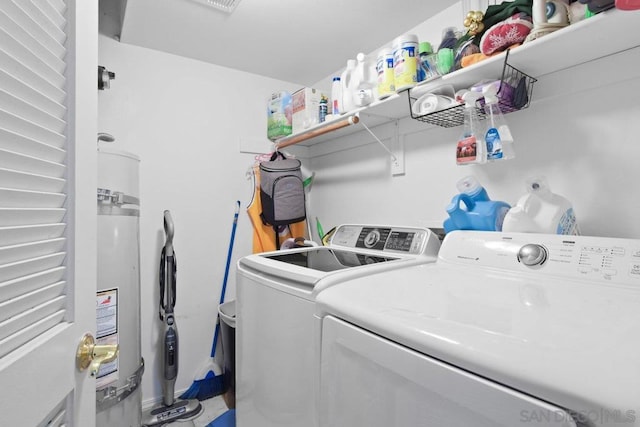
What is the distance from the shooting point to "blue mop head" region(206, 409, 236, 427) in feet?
6.35

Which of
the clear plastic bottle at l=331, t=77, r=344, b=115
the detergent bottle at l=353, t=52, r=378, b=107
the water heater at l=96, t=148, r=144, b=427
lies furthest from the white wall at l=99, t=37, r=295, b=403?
the detergent bottle at l=353, t=52, r=378, b=107

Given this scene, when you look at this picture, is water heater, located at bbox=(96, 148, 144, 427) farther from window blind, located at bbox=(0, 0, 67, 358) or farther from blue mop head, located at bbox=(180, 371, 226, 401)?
window blind, located at bbox=(0, 0, 67, 358)

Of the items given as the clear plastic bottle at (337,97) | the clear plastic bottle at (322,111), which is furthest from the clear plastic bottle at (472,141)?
the clear plastic bottle at (322,111)

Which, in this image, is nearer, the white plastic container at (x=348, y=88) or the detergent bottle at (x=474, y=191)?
the detergent bottle at (x=474, y=191)

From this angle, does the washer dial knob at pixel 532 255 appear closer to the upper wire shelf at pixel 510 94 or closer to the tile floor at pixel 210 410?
the upper wire shelf at pixel 510 94

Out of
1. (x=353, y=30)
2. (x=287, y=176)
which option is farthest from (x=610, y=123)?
(x=287, y=176)

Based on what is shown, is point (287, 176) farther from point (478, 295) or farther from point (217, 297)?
point (478, 295)

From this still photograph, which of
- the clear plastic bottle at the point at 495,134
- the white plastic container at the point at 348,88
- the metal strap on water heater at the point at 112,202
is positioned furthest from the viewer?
the white plastic container at the point at 348,88

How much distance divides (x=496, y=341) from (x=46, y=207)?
34.7 inches

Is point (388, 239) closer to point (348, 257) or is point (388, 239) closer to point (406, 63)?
point (348, 257)

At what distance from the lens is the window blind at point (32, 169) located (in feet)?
1.55

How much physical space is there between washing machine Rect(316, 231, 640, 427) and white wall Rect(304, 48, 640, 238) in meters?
0.40

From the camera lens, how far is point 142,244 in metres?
2.20

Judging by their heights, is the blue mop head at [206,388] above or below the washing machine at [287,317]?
below
